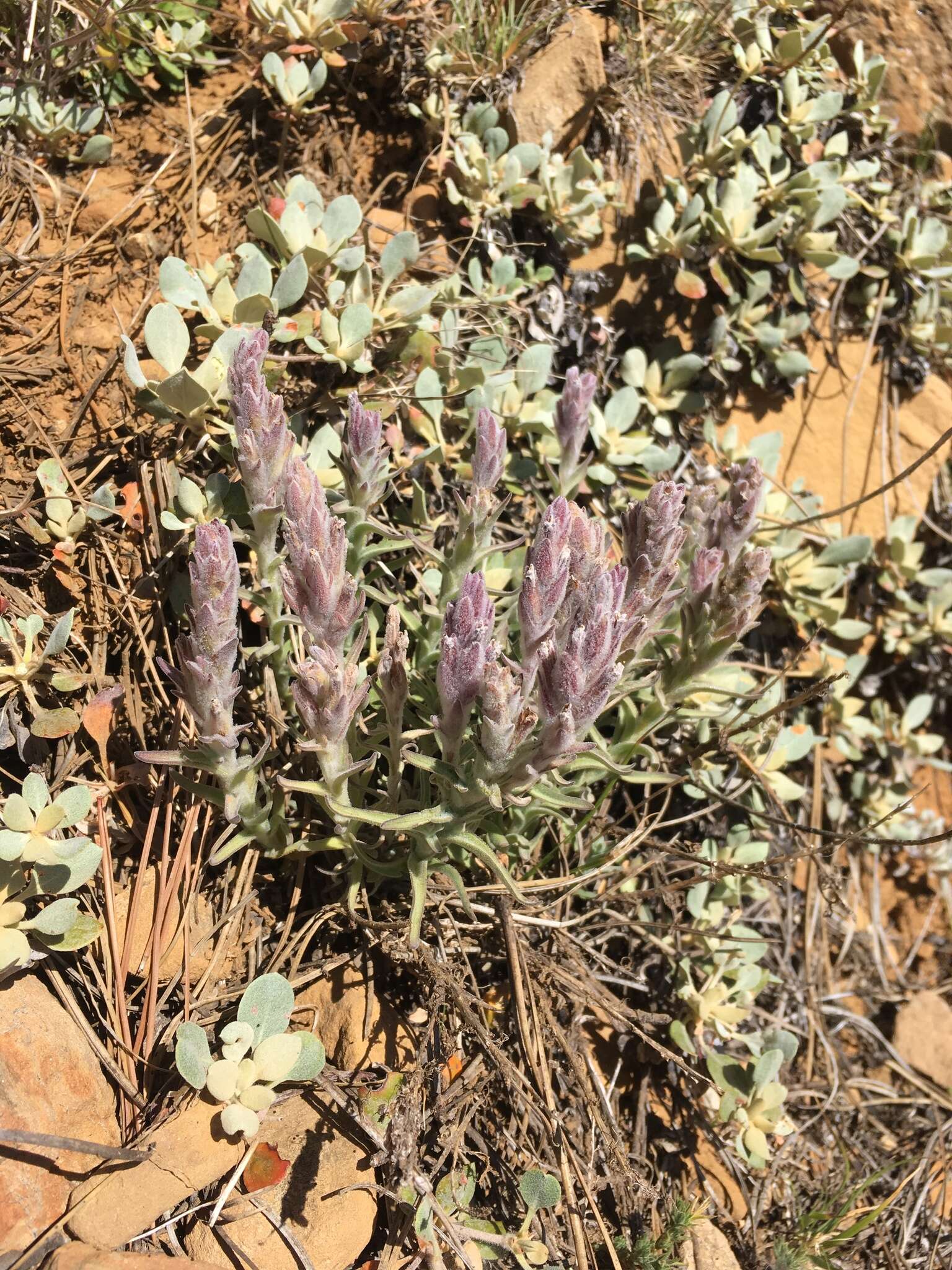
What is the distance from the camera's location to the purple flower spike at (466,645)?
169 cm

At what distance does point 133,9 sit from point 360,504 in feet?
6.34

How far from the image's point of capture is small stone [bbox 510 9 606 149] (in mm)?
3469

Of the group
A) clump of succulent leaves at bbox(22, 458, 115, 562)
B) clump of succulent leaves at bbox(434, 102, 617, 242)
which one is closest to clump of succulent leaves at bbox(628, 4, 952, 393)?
clump of succulent leaves at bbox(434, 102, 617, 242)

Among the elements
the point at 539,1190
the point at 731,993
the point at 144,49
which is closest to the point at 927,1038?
the point at 731,993

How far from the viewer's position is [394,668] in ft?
6.15

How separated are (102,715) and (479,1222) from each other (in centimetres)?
146

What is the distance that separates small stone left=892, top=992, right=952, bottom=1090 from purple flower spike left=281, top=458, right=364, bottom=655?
282 cm

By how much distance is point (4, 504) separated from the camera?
2434 millimetres

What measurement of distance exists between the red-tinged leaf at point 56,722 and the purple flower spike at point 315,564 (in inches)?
28.6

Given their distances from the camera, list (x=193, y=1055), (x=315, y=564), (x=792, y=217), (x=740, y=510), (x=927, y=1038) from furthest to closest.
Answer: (x=792, y=217)
(x=927, y=1038)
(x=740, y=510)
(x=193, y=1055)
(x=315, y=564)

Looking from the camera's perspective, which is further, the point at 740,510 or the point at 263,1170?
the point at 740,510

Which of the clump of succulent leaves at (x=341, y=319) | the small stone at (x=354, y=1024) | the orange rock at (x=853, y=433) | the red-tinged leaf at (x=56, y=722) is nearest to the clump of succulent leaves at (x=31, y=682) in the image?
the red-tinged leaf at (x=56, y=722)

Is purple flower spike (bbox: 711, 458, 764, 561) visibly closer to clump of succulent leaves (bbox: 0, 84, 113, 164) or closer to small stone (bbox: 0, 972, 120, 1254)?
small stone (bbox: 0, 972, 120, 1254)

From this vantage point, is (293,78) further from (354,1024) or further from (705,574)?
(354,1024)
